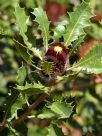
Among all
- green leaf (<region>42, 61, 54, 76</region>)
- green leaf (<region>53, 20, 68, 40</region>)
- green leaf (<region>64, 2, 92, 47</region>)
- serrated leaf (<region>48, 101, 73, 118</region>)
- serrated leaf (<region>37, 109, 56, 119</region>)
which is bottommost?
serrated leaf (<region>37, 109, 56, 119</region>)

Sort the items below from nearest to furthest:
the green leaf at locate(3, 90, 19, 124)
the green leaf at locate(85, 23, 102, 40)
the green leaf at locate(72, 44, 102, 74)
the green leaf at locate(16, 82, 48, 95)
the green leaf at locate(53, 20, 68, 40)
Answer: the green leaf at locate(16, 82, 48, 95), the green leaf at locate(72, 44, 102, 74), the green leaf at locate(3, 90, 19, 124), the green leaf at locate(53, 20, 68, 40), the green leaf at locate(85, 23, 102, 40)

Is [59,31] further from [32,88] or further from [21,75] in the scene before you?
[32,88]

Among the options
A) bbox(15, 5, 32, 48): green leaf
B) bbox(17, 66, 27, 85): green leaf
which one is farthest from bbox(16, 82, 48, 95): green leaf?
bbox(15, 5, 32, 48): green leaf

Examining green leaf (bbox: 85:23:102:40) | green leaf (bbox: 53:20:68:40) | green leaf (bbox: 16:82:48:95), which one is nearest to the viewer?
green leaf (bbox: 16:82:48:95)

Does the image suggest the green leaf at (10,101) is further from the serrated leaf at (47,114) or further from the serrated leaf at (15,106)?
the serrated leaf at (47,114)

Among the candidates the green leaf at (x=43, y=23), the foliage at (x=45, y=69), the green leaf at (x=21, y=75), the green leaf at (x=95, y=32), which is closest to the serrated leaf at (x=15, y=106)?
the foliage at (x=45, y=69)

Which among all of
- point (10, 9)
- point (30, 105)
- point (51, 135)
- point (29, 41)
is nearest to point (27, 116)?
point (30, 105)

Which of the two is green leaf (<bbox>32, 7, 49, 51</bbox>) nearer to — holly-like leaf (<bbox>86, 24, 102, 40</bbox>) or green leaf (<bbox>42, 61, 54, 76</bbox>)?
green leaf (<bbox>42, 61, 54, 76</bbox>)

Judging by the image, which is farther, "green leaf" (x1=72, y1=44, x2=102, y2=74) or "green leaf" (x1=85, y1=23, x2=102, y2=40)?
"green leaf" (x1=85, y1=23, x2=102, y2=40)
